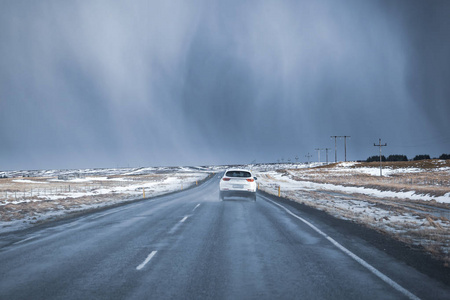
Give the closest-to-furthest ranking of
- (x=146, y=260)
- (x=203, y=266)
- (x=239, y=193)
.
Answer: (x=203, y=266)
(x=146, y=260)
(x=239, y=193)

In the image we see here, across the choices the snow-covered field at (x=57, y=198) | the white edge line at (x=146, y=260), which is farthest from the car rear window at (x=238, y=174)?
the white edge line at (x=146, y=260)

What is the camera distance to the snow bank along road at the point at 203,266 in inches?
203

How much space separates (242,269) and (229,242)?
102 inches

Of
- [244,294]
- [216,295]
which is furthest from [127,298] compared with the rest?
[244,294]

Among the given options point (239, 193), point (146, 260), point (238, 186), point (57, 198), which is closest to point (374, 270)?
point (146, 260)

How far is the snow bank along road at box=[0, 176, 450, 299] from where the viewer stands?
17.0ft

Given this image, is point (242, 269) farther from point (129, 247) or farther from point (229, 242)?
point (129, 247)

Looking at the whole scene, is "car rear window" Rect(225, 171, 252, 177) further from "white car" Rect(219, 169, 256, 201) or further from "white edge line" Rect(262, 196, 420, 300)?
"white edge line" Rect(262, 196, 420, 300)

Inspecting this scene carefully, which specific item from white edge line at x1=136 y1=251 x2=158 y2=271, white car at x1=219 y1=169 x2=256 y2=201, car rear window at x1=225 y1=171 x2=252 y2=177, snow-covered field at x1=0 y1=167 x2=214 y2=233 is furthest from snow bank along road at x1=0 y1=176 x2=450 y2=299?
car rear window at x1=225 y1=171 x2=252 y2=177

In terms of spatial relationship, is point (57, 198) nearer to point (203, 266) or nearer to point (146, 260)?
point (146, 260)

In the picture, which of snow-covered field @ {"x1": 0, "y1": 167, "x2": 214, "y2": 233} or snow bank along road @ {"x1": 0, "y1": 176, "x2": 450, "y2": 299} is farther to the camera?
snow-covered field @ {"x1": 0, "y1": 167, "x2": 214, "y2": 233}

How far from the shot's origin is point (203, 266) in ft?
21.7

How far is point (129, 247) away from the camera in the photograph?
8.40m

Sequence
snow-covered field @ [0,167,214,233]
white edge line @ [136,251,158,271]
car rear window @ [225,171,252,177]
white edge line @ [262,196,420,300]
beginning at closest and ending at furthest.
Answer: white edge line @ [262,196,420,300], white edge line @ [136,251,158,271], snow-covered field @ [0,167,214,233], car rear window @ [225,171,252,177]
